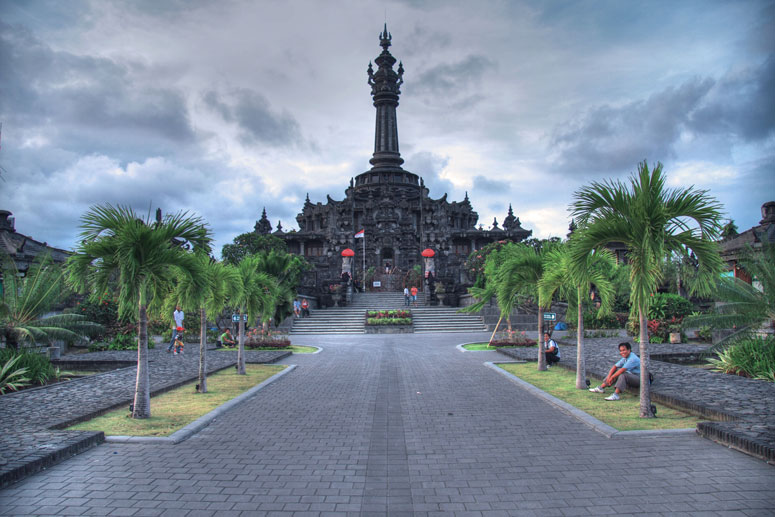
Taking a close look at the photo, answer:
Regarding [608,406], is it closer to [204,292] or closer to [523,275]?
[523,275]

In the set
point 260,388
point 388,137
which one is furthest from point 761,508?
point 388,137

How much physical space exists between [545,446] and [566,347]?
13.9 meters

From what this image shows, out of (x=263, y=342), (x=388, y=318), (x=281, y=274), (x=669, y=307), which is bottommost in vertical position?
(x=263, y=342)

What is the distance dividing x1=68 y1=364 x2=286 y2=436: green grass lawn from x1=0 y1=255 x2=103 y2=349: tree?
190 inches

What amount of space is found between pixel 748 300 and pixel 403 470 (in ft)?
37.3

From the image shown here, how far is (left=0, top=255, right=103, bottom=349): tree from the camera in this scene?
13.3 m

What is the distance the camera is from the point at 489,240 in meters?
63.6

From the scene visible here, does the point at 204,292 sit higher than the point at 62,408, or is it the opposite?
the point at 204,292

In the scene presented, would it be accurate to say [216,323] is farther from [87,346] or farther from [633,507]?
[633,507]

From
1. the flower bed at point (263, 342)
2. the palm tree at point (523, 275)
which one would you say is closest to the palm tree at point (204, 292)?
the palm tree at point (523, 275)

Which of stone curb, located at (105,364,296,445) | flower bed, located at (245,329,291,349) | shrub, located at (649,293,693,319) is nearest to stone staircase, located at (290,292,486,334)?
flower bed, located at (245,329,291,349)

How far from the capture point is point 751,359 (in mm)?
12133

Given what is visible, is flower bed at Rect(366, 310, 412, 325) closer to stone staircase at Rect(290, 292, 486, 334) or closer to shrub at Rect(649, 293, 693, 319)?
stone staircase at Rect(290, 292, 486, 334)

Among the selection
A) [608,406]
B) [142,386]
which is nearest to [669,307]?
[608,406]
